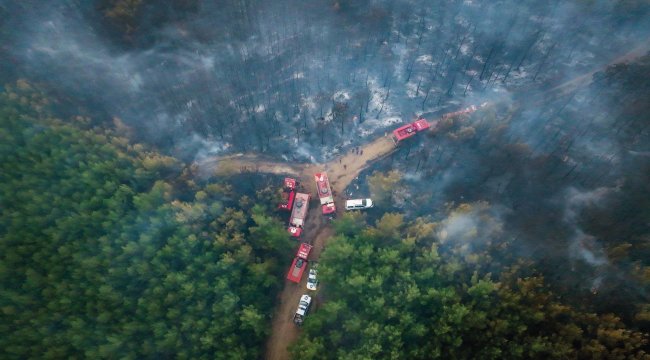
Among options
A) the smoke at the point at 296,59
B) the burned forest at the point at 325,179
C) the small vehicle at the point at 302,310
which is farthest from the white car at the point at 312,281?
the smoke at the point at 296,59

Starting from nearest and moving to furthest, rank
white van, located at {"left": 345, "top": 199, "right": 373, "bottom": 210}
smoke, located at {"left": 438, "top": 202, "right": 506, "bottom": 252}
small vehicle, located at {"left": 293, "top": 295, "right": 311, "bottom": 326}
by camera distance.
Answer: smoke, located at {"left": 438, "top": 202, "right": 506, "bottom": 252} → small vehicle, located at {"left": 293, "top": 295, "right": 311, "bottom": 326} → white van, located at {"left": 345, "top": 199, "right": 373, "bottom": 210}

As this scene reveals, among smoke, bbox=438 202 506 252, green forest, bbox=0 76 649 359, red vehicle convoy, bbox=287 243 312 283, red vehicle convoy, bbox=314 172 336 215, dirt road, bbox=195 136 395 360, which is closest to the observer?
green forest, bbox=0 76 649 359

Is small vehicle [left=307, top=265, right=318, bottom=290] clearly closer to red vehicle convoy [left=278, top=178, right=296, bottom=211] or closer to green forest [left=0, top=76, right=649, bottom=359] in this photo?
green forest [left=0, top=76, right=649, bottom=359]

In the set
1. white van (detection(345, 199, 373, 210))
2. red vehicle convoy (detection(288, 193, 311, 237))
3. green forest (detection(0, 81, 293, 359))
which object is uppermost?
white van (detection(345, 199, 373, 210))

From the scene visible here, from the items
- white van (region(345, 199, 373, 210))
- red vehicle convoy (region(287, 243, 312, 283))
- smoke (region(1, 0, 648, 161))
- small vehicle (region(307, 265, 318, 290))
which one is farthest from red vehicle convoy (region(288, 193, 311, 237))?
smoke (region(1, 0, 648, 161))

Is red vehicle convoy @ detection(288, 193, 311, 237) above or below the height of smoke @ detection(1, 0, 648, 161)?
below

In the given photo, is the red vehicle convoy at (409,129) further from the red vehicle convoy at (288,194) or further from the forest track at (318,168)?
the red vehicle convoy at (288,194)
